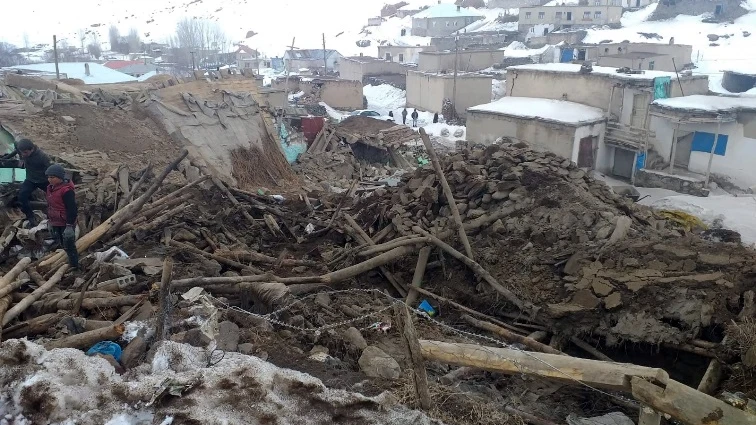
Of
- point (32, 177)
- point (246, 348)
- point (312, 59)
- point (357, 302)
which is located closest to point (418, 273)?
point (357, 302)

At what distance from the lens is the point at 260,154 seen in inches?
709

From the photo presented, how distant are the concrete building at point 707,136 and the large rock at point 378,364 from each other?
1989cm

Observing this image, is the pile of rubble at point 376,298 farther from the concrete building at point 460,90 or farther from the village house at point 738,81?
the village house at point 738,81

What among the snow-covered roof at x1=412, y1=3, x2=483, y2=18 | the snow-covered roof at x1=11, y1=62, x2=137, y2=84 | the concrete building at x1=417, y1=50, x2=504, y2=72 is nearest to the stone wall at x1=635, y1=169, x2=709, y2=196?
the concrete building at x1=417, y1=50, x2=504, y2=72

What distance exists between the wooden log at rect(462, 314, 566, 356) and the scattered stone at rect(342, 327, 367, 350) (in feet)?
6.02

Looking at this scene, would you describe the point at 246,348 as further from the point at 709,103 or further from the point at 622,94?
the point at 709,103

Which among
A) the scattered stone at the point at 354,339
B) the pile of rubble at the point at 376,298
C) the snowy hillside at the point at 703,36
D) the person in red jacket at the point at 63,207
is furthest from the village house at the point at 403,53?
the scattered stone at the point at 354,339

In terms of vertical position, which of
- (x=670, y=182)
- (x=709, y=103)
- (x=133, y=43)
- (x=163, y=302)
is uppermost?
(x=133, y=43)

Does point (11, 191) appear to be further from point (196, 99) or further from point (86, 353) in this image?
point (196, 99)

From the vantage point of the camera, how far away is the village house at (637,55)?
129 feet

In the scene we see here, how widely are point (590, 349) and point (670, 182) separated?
17.8 metres

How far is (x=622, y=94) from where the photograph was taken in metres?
24.3

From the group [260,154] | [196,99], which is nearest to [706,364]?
[260,154]

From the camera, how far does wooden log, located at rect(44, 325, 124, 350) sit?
5.41 meters
